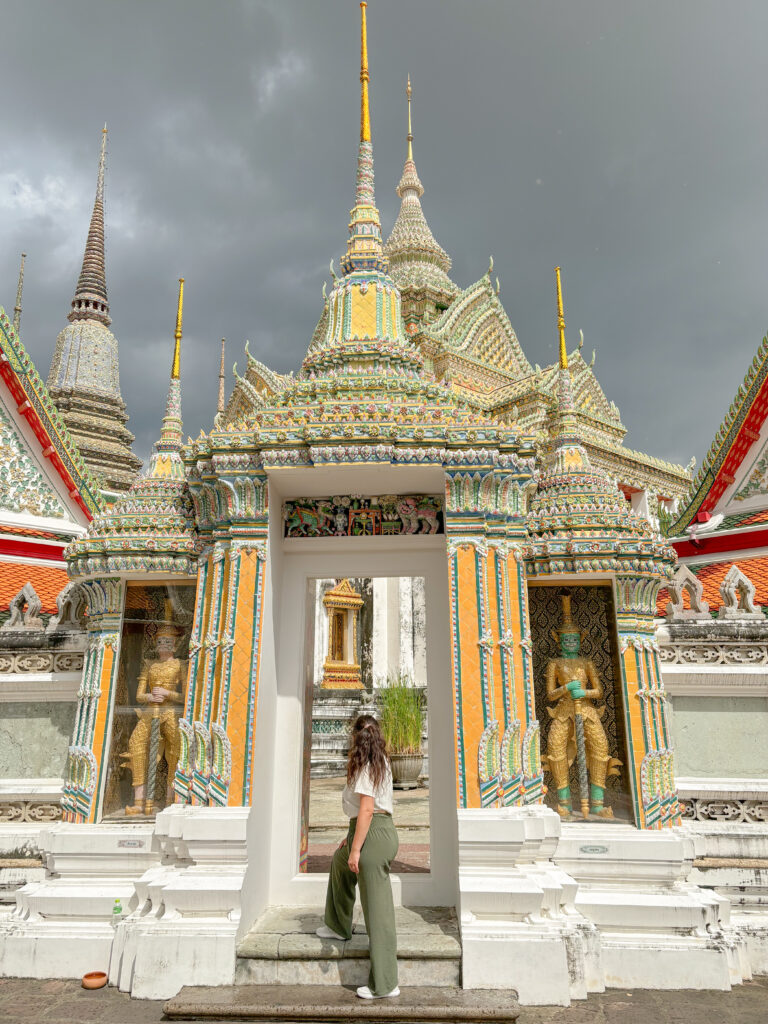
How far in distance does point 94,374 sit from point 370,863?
Answer: 18.8 metres

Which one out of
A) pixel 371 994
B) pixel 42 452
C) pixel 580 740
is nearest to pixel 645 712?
pixel 580 740

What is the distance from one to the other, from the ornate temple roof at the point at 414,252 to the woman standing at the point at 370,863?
19.0m

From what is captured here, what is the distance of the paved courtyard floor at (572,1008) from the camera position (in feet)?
13.5

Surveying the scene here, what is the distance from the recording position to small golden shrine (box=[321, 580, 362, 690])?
16.9 metres

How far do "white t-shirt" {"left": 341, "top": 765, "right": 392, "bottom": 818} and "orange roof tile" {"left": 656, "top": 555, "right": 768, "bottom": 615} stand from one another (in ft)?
11.2

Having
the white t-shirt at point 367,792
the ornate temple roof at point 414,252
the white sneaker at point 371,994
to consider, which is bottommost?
the white sneaker at point 371,994

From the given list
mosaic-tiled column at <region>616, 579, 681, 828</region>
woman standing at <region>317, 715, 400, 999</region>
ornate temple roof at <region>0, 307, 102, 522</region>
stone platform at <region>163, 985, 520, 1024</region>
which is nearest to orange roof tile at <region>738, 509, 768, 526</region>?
mosaic-tiled column at <region>616, 579, 681, 828</region>

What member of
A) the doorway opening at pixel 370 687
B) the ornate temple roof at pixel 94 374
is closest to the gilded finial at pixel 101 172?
the ornate temple roof at pixel 94 374

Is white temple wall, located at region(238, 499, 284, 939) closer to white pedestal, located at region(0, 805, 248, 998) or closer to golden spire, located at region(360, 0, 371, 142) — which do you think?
white pedestal, located at region(0, 805, 248, 998)

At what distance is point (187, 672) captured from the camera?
5797 mm

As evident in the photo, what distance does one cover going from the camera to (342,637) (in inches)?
684

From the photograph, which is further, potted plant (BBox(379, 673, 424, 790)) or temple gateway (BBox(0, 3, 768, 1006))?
potted plant (BBox(379, 673, 424, 790))

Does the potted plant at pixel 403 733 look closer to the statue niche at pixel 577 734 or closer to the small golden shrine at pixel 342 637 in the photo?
the small golden shrine at pixel 342 637

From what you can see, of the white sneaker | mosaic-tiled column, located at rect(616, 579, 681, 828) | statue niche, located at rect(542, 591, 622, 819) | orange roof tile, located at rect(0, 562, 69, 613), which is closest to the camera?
the white sneaker
